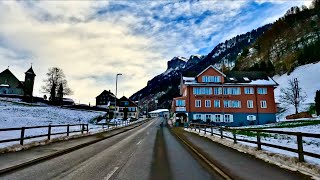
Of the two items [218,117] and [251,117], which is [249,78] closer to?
[251,117]

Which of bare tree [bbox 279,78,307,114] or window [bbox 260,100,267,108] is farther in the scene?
bare tree [bbox 279,78,307,114]

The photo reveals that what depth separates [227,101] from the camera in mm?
57062

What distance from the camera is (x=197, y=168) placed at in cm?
925

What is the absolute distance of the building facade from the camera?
56594 millimetres

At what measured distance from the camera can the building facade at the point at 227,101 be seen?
186ft

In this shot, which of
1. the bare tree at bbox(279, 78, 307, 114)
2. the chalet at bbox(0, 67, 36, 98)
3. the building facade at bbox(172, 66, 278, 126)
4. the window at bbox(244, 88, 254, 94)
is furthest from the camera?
the chalet at bbox(0, 67, 36, 98)

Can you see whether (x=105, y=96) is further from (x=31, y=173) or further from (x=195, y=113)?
(x=31, y=173)

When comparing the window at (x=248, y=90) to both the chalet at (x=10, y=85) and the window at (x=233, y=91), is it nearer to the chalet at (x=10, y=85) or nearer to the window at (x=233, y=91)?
the window at (x=233, y=91)

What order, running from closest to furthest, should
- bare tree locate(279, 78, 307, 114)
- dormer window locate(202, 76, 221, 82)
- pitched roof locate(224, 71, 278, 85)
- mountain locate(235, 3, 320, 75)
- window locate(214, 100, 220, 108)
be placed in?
window locate(214, 100, 220, 108) < dormer window locate(202, 76, 221, 82) < pitched roof locate(224, 71, 278, 85) < bare tree locate(279, 78, 307, 114) < mountain locate(235, 3, 320, 75)

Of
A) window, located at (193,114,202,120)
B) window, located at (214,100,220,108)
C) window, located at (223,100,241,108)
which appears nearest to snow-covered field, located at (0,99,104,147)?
window, located at (193,114,202,120)

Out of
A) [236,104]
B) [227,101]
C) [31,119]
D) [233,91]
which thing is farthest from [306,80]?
[31,119]

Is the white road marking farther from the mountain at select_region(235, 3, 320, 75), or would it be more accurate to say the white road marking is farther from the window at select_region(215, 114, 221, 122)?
the mountain at select_region(235, 3, 320, 75)

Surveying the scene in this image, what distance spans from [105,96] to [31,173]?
131 metres

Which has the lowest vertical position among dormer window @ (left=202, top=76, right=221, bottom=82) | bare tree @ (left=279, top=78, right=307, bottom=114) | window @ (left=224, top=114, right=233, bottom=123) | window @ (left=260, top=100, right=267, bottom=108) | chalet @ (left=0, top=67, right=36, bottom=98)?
window @ (left=224, top=114, right=233, bottom=123)
